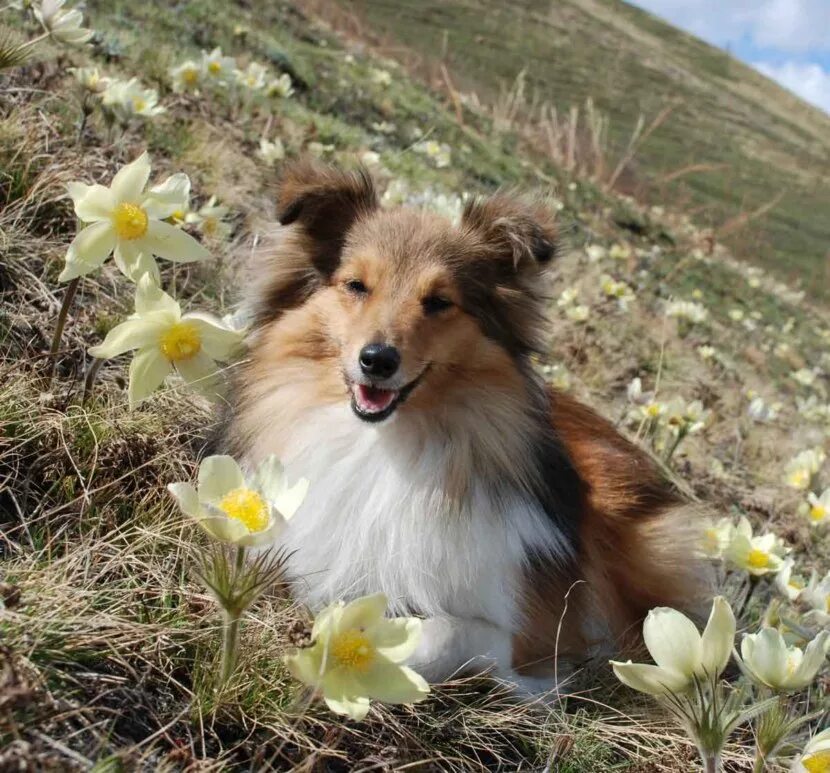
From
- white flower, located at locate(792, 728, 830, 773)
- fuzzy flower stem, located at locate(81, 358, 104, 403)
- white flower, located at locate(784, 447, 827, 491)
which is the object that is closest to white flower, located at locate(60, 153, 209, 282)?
fuzzy flower stem, located at locate(81, 358, 104, 403)

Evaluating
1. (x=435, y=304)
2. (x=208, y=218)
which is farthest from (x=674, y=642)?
(x=208, y=218)

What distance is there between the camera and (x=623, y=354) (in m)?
7.82

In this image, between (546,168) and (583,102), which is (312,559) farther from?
(583,102)

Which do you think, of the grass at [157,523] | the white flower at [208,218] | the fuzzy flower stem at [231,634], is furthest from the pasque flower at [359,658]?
the white flower at [208,218]

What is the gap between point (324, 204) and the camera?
3645mm

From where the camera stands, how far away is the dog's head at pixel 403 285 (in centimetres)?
318

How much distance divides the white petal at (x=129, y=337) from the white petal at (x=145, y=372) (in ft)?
0.10

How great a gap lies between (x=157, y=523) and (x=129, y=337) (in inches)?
28.4

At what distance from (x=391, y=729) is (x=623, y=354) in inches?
229

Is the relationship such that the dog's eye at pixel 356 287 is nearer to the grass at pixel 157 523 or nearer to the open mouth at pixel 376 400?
the open mouth at pixel 376 400

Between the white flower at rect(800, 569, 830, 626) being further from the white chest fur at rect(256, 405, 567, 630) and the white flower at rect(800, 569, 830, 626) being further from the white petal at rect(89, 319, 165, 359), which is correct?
the white petal at rect(89, 319, 165, 359)

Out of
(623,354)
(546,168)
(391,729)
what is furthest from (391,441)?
(546,168)

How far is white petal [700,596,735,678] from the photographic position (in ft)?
5.99

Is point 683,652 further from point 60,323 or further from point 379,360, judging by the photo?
point 60,323
